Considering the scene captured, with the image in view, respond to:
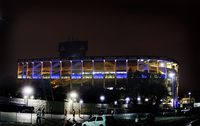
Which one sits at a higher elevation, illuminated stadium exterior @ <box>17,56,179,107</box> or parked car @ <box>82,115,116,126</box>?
illuminated stadium exterior @ <box>17,56,179,107</box>

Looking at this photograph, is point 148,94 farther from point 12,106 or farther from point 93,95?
point 12,106

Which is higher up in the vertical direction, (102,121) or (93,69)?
(93,69)

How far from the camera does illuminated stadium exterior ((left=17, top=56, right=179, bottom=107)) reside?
154 meters

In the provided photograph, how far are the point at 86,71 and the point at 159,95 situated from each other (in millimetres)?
63055

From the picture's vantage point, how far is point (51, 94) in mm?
106625

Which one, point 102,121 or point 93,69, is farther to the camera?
point 93,69

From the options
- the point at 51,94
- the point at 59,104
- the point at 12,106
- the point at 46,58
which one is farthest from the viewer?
the point at 46,58

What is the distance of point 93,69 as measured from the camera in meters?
158

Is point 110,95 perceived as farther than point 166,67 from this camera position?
No

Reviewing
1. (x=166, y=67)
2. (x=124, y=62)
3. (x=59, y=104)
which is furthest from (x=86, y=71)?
(x=59, y=104)

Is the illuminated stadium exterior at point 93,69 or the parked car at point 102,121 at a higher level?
the illuminated stadium exterior at point 93,69

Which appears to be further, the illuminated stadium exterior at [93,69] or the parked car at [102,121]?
the illuminated stadium exterior at [93,69]

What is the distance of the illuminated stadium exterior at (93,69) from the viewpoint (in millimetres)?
154500

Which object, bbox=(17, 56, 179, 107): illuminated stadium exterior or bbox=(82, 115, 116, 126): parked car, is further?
bbox=(17, 56, 179, 107): illuminated stadium exterior
